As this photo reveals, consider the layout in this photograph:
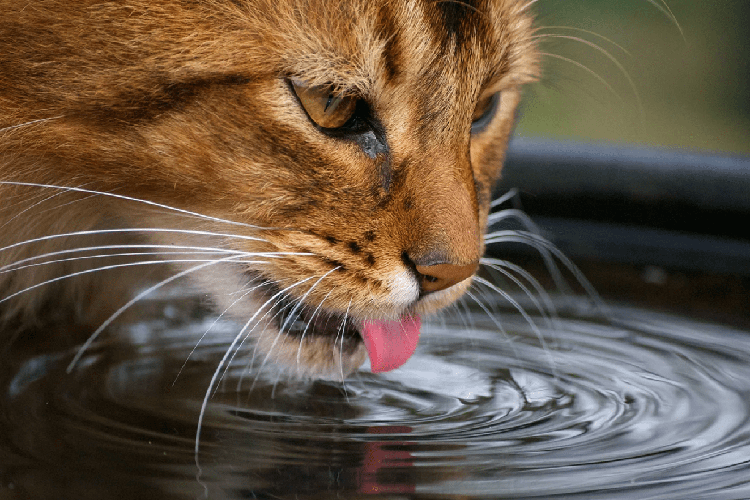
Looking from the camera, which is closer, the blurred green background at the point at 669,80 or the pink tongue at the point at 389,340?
the pink tongue at the point at 389,340

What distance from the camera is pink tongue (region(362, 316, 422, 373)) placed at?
239cm

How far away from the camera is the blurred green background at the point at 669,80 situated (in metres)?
6.89

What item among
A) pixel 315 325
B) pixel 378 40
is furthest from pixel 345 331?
pixel 378 40

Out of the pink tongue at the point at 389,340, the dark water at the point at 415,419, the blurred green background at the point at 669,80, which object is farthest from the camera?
the blurred green background at the point at 669,80

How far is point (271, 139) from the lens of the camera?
7.29 ft

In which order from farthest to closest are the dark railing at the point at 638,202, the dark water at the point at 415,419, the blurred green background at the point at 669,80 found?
the blurred green background at the point at 669,80, the dark railing at the point at 638,202, the dark water at the point at 415,419

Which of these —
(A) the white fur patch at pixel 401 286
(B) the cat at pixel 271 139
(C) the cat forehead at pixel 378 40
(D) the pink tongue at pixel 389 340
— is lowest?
(D) the pink tongue at pixel 389 340

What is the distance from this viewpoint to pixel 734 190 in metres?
3.55

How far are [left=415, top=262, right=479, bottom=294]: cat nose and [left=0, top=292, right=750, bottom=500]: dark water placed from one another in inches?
12.4

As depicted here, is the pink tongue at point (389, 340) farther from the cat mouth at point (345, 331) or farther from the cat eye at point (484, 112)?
the cat eye at point (484, 112)

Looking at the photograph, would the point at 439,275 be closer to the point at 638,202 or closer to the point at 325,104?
the point at 325,104

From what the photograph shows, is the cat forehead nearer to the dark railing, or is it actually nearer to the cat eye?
the cat eye

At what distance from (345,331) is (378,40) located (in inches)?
26.9

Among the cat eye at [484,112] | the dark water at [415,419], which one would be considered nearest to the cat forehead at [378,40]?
the cat eye at [484,112]
